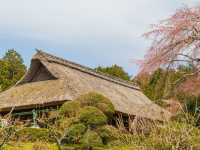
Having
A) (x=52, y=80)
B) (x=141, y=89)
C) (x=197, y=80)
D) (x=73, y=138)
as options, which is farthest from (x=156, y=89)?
(x=141, y=89)

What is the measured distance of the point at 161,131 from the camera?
36.1 ft

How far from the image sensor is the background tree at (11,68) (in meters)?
45.8

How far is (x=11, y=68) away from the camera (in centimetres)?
4912

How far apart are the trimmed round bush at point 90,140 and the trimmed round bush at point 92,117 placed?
73 cm

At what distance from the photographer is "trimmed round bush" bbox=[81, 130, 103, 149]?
17.9m

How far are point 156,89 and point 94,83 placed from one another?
50.2 ft

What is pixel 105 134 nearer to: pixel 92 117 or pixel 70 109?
pixel 92 117

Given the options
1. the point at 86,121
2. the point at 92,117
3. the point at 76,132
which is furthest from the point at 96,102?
the point at 76,132

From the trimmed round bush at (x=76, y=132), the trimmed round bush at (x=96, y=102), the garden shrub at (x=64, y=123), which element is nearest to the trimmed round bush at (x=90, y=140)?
the trimmed round bush at (x=76, y=132)

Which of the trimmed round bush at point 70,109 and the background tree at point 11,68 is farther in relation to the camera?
the background tree at point 11,68

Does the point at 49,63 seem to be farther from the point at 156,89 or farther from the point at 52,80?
the point at 156,89

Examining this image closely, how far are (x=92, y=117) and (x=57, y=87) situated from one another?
21.9 feet

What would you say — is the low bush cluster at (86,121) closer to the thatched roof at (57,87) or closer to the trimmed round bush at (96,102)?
→ the trimmed round bush at (96,102)

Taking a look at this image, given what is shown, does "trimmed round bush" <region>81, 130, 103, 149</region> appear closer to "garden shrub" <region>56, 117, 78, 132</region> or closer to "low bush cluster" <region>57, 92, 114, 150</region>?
"low bush cluster" <region>57, 92, 114, 150</region>
